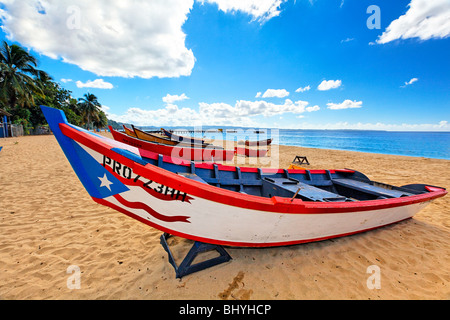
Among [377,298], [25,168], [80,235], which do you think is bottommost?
[377,298]

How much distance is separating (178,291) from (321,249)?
2542mm

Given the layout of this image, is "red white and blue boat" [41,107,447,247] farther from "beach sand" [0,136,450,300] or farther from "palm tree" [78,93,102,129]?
"palm tree" [78,93,102,129]

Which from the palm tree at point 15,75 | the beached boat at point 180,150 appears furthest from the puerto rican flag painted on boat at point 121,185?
the palm tree at point 15,75

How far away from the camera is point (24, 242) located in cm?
310

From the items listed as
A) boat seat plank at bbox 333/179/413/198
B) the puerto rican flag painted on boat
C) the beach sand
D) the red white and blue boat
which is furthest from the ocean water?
the puerto rican flag painted on boat

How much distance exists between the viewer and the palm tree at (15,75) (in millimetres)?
19844

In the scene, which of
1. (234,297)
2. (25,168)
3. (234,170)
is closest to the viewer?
(234,297)

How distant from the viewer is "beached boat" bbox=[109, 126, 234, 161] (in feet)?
31.7

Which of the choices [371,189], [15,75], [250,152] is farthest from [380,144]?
[15,75]

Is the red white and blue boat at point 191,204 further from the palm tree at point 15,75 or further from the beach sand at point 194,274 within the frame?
the palm tree at point 15,75
